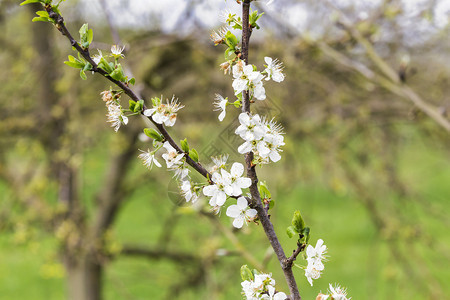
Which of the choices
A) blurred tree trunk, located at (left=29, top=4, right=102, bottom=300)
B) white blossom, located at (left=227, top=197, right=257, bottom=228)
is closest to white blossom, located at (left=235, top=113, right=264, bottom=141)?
white blossom, located at (left=227, top=197, right=257, bottom=228)

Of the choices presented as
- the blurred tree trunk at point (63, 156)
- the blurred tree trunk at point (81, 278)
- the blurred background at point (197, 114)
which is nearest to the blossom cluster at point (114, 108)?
the blurred background at point (197, 114)

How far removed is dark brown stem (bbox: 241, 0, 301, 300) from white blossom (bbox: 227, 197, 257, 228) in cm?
1

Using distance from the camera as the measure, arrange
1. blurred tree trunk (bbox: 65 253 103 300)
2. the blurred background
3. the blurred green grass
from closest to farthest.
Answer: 1. the blurred background
2. blurred tree trunk (bbox: 65 253 103 300)
3. the blurred green grass

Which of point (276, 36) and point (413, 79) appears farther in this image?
point (413, 79)

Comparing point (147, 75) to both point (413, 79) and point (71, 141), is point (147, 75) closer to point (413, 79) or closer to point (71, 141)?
point (71, 141)

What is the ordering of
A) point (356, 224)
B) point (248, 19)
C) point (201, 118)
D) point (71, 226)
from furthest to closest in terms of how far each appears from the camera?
point (356, 224)
point (201, 118)
point (71, 226)
point (248, 19)

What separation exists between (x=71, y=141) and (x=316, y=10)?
183 centimetres

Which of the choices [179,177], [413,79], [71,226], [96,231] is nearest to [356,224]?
[413,79]

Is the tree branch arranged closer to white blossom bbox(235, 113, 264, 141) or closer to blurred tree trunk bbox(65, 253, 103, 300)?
white blossom bbox(235, 113, 264, 141)

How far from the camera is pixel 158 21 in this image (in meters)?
3.52

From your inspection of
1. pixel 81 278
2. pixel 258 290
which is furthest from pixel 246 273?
pixel 81 278

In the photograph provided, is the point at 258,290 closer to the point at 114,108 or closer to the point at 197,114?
the point at 114,108

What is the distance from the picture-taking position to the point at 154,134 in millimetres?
796

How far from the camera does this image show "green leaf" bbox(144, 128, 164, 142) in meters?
0.79
